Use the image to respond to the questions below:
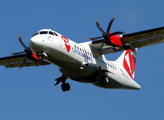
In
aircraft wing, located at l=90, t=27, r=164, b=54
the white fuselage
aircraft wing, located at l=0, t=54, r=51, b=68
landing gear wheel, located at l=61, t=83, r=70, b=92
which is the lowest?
landing gear wheel, located at l=61, t=83, r=70, b=92

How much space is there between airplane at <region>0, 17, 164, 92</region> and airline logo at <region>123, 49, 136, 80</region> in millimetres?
1393

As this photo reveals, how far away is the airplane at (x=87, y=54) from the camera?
17.1 m

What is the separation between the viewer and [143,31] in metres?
18.7

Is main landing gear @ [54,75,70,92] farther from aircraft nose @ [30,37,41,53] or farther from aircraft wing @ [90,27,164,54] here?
aircraft nose @ [30,37,41,53]

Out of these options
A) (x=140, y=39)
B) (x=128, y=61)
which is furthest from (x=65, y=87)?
(x=128, y=61)

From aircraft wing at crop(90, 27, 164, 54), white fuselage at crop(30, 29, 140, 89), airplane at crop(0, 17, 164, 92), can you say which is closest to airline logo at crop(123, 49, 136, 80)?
airplane at crop(0, 17, 164, 92)

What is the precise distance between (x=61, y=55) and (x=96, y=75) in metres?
3.54

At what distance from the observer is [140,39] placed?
64.0ft

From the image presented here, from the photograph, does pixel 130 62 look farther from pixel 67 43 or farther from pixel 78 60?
pixel 67 43

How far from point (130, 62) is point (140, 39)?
6834 millimetres

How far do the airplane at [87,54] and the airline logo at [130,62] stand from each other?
4.57 feet

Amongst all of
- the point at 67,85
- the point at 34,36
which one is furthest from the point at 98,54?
the point at 34,36

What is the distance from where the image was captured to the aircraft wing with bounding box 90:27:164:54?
18.8 metres

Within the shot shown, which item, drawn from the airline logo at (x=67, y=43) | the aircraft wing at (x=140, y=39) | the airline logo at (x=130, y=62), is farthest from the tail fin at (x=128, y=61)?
the airline logo at (x=67, y=43)
